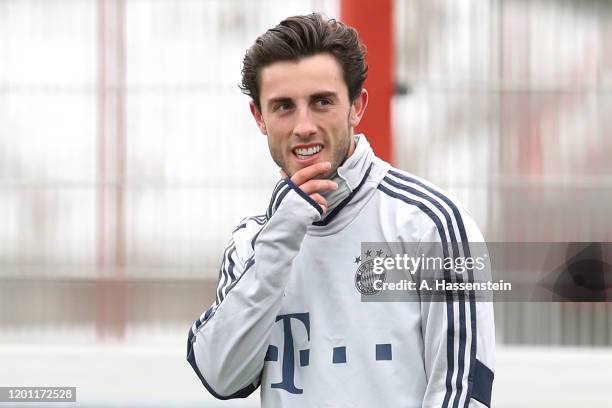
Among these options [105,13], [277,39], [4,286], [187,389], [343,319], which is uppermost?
[105,13]

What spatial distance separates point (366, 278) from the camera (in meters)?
1.73

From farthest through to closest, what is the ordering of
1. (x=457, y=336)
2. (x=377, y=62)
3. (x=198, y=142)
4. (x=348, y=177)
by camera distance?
(x=198, y=142)
(x=377, y=62)
(x=348, y=177)
(x=457, y=336)

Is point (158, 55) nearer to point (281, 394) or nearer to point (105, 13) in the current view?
point (105, 13)

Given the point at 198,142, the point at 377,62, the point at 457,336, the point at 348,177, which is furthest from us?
the point at 198,142

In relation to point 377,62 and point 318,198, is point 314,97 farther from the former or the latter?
point 377,62

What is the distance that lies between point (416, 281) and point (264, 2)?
10.1ft

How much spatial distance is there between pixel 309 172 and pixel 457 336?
1.11 feet

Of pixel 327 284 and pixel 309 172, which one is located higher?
pixel 309 172

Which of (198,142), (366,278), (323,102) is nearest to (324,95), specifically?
(323,102)

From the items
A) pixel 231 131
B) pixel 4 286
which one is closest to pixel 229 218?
pixel 231 131

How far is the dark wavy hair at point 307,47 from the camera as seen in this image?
5.78 ft

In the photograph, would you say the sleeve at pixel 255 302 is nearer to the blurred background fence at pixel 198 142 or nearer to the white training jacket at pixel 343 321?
the white training jacket at pixel 343 321

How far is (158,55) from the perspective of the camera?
4.72 metres

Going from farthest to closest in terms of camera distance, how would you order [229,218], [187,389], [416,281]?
[229,218] < [187,389] < [416,281]
